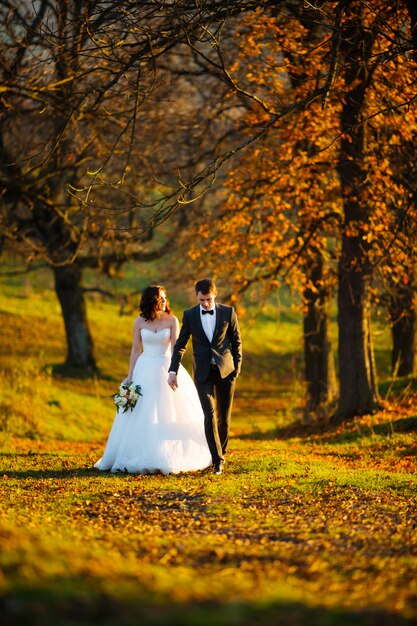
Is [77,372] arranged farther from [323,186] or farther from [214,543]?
[214,543]

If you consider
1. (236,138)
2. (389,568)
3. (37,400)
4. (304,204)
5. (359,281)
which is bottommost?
(389,568)

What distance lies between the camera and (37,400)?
21.3 m

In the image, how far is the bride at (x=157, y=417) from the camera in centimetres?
1145

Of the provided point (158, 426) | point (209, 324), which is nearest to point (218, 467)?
A: point (158, 426)

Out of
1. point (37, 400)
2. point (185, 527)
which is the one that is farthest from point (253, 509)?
point (37, 400)

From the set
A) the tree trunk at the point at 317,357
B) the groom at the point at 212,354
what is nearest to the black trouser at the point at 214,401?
the groom at the point at 212,354

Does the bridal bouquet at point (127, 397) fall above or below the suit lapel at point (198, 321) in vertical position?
below

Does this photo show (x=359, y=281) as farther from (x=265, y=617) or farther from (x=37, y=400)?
(x=265, y=617)

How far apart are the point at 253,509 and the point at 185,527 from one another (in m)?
1.14

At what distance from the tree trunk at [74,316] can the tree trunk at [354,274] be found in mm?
12273

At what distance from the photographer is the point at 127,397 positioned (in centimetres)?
1176

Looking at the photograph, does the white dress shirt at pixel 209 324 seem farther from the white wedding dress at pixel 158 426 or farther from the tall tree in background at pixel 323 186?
the tall tree in background at pixel 323 186

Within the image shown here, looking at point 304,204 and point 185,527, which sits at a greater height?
point 304,204

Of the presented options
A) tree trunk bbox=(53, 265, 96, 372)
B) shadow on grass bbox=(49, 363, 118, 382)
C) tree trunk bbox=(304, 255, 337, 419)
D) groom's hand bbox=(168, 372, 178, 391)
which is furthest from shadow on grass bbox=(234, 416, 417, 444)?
tree trunk bbox=(53, 265, 96, 372)
